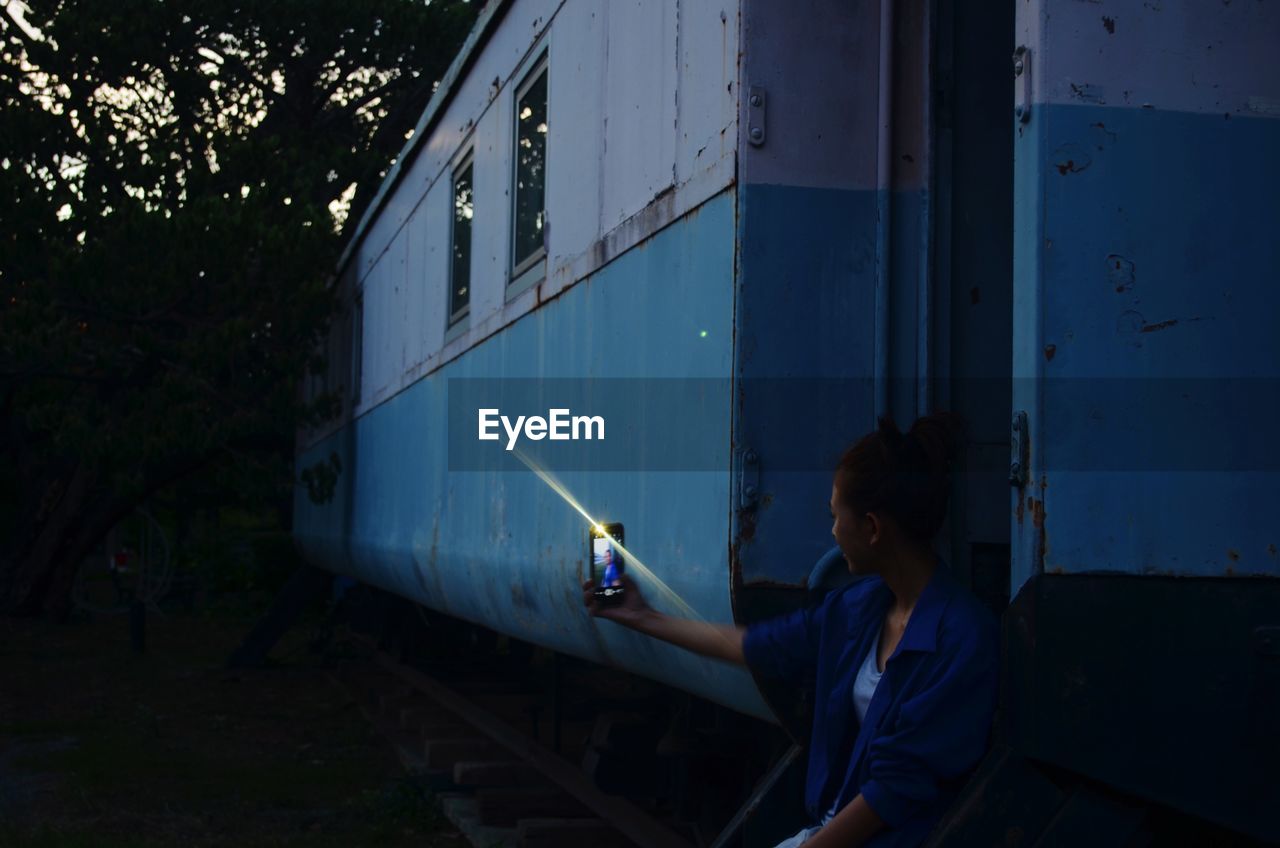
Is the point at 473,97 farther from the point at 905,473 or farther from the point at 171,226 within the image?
the point at 171,226

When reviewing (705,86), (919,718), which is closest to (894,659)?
(919,718)

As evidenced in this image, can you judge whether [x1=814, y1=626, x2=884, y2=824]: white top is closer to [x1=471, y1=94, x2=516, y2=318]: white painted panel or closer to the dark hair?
the dark hair

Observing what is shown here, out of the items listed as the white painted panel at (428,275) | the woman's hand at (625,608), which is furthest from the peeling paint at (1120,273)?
the white painted panel at (428,275)

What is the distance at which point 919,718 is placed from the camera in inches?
105

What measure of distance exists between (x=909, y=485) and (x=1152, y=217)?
0.63m

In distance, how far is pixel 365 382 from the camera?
10.5 meters

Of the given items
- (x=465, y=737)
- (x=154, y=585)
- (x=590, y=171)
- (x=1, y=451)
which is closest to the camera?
(x=590, y=171)

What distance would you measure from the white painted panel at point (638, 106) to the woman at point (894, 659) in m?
1.39

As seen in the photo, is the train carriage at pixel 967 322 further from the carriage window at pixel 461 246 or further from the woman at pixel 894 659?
the carriage window at pixel 461 246

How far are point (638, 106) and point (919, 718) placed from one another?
2.21m

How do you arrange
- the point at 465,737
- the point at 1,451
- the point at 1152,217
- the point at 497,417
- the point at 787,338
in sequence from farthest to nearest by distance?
the point at 1,451 → the point at 465,737 → the point at 497,417 → the point at 787,338 → the point at 1152,217

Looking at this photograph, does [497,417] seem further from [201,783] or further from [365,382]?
[365,382]

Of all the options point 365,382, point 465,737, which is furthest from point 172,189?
point 465,737

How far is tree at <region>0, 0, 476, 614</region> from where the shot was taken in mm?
13719
